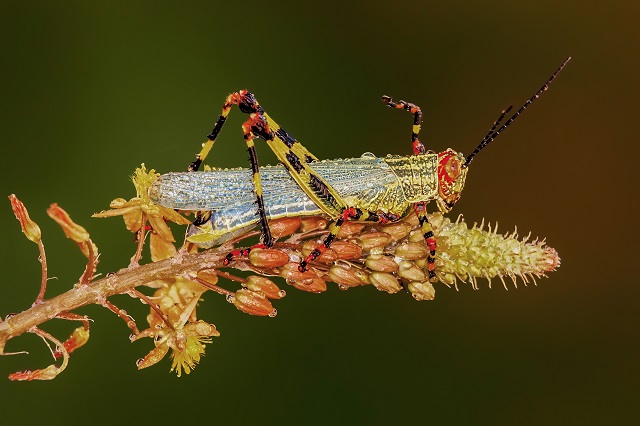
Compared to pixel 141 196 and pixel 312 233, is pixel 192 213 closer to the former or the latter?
pixel 141 196

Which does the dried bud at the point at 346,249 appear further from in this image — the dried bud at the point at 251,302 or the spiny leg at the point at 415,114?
the spiny leg at the point at 415,114

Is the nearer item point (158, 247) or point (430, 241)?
point (430, 241)

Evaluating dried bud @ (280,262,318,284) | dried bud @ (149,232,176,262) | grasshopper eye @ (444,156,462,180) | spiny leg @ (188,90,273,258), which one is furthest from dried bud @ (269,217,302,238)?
grasshopper eye @ (444,156,462,180)

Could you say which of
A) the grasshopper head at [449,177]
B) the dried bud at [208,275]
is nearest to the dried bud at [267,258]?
the dried bud at [208,275]

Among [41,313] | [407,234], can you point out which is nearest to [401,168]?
[407,234]

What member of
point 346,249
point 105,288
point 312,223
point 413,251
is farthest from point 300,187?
point 105,288

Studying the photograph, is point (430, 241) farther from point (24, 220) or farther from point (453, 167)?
point (24, 220)
